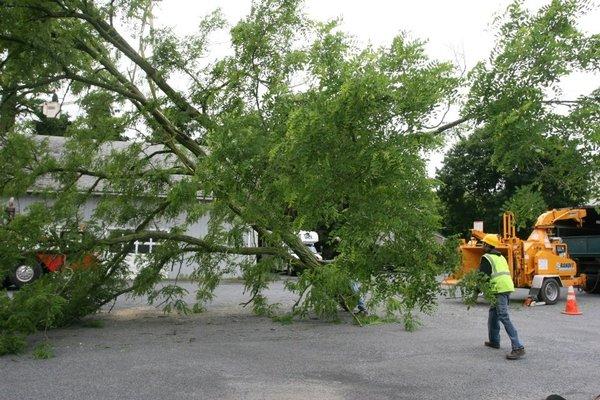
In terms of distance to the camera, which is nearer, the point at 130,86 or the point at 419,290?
the point at 419,290

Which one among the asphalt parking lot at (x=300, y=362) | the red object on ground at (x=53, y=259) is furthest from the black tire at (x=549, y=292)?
the red object on ground at (x=53, y=259)

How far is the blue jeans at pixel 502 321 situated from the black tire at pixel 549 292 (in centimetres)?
682

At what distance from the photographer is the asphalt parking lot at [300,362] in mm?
6281

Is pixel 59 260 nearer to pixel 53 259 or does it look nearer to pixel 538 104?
pixel 53 259

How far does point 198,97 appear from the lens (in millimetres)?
10000

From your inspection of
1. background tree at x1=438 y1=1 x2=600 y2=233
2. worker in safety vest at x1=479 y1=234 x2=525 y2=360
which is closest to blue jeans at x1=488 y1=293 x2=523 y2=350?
worker in safety vest at x1=479 y1=234 x2=525 y2=360

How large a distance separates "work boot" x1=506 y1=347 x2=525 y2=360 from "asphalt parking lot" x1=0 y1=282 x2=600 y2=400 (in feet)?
0.28

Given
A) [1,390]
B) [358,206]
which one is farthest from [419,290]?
[1,390]

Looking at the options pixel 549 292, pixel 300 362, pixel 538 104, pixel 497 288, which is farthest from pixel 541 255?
pixel 538 104

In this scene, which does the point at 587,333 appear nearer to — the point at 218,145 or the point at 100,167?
the point at 218,145

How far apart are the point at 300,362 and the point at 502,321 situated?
2920 millimetres

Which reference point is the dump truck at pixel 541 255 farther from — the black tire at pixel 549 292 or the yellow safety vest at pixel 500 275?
the yellow safety vest at pixel 500 275

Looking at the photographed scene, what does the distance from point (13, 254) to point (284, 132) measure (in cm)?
549

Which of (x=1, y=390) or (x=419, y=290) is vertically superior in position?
(x=419, y=290)
